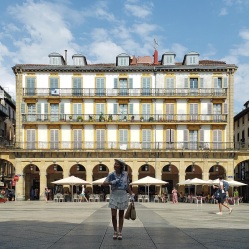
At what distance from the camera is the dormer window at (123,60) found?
55.2 meters

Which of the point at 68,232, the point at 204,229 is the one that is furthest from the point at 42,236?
the point at 204,229

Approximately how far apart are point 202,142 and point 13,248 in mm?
44722

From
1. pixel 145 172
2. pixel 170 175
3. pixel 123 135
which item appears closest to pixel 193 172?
pixel 170 175

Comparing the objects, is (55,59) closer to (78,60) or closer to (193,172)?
(78,60)

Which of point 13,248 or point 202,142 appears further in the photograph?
point 202,142

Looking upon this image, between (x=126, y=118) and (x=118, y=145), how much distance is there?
319cm

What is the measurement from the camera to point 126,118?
176 feet

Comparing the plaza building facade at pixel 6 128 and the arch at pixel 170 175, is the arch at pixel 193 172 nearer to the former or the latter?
the arch at pixel 170 175

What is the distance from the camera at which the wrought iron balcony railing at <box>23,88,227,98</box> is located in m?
53.5

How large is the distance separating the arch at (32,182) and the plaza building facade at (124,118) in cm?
55

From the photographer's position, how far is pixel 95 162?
52.2 meters

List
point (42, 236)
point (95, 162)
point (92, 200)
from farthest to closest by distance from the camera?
point (95, 162) < point (92, 200) < point (42, 236)

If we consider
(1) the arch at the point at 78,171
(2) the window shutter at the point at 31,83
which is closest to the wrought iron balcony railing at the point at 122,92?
(2) the window shutter at the point at 31,83

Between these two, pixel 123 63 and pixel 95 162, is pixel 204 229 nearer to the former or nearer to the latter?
pixel 95 162
